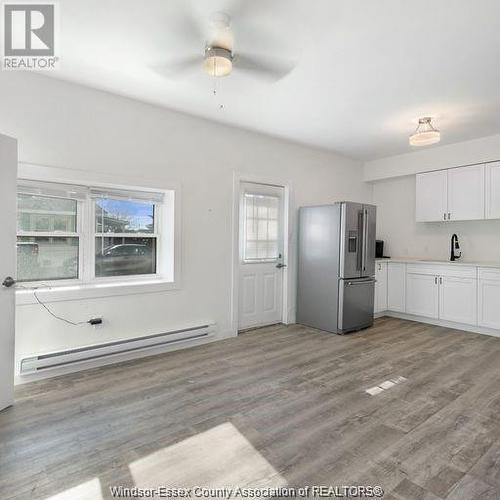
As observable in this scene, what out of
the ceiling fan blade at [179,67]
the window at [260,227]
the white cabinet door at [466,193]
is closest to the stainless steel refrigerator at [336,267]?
the window at [260,227]

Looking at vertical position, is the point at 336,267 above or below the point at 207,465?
above

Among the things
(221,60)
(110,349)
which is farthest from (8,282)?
(221,60)

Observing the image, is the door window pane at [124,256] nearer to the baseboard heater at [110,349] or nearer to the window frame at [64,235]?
the window frame at [64,235]

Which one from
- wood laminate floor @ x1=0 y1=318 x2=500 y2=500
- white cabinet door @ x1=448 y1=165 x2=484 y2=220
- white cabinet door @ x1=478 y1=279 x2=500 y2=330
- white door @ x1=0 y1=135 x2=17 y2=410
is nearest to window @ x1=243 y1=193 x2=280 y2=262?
wood laminate floor @ x1=0 y1=318 x2=500 y2=500

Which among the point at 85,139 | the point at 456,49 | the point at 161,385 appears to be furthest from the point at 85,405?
the point at 456,49

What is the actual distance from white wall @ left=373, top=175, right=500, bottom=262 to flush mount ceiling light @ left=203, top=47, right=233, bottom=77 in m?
4.52

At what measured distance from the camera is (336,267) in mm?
4445

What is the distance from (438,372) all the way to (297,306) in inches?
84.7

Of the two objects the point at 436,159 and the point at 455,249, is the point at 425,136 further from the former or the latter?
the point at 455,249

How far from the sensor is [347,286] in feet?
14.6

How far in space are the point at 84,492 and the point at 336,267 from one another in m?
3.57

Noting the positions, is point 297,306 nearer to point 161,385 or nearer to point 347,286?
point 347,286

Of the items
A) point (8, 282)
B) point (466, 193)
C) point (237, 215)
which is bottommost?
point (8, 282)

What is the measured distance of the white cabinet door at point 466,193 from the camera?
4.65 meters
